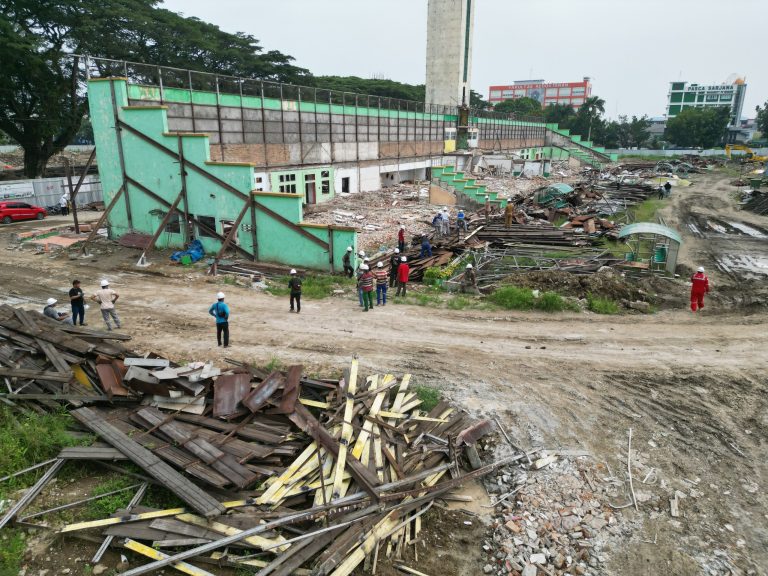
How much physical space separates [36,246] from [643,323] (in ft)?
81.3

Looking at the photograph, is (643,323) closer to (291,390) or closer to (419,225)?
(291,390)

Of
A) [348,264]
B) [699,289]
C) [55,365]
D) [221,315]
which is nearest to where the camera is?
[55,365]

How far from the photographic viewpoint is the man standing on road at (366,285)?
14922mm

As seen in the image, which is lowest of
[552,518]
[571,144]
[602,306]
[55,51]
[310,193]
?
[552,518]

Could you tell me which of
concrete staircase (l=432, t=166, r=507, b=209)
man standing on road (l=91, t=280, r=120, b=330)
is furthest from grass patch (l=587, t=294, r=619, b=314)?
concrete staircase (l=432, t=166, r=507, b=209)

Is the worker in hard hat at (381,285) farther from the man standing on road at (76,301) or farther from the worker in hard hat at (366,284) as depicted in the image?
the man standing on road at (76,301)

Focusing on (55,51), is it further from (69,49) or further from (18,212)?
(18,212)

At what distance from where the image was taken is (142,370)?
891cm

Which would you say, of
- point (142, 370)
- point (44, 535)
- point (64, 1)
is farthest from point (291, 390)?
point (64, 1)

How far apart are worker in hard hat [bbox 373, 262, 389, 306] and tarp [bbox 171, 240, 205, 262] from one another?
8.84 metres

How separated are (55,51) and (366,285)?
112 ft

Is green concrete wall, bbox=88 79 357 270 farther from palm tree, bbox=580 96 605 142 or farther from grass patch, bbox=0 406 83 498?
palm tree, bbox=580 96 605 142

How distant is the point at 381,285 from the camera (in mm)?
15875

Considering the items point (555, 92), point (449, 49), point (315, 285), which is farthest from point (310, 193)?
point (555, 92)
